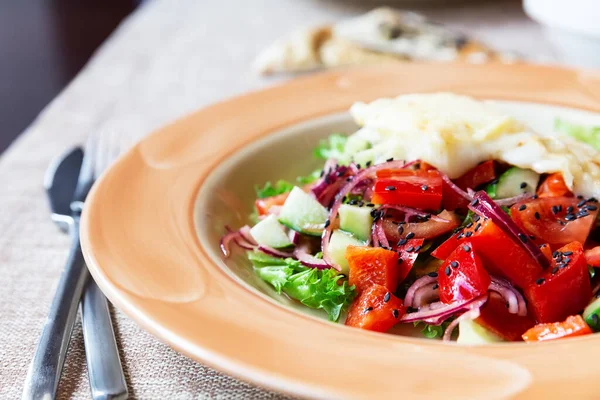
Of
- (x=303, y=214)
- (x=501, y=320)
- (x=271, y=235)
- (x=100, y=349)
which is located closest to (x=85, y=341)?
(x=100, y=349)

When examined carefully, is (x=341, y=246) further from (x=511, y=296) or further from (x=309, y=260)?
(x=511, y=296)

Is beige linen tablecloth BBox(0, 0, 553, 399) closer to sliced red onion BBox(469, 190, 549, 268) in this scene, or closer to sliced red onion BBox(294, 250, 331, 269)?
sliced red onion BBox(294, 250, 331, 269)

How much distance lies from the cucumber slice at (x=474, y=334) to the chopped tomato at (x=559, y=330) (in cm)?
9

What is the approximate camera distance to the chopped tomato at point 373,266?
6.86 ft

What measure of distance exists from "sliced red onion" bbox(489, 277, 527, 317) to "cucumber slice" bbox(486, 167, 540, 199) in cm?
47

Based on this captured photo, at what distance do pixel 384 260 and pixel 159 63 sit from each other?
3141 mm

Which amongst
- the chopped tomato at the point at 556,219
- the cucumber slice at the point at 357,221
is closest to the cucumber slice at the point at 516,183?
the chopped tomato at the point at 556,219

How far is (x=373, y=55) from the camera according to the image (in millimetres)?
4152

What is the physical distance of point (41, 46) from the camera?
7145 mm

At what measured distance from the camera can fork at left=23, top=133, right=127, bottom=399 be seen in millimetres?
1764

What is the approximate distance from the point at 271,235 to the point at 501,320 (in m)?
0.88

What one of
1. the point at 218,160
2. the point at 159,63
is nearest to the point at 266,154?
the point at 218,160

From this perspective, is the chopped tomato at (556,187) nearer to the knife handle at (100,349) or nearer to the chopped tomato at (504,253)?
the chopped tomato at (504,253)

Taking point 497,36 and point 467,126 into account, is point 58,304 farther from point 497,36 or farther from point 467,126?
point 497,36
